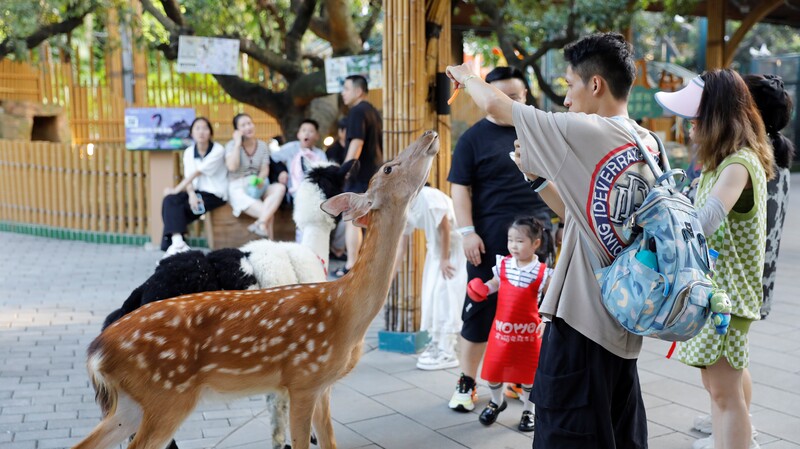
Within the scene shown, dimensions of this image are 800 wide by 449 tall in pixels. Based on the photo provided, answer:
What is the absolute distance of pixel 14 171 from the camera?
40.5 feet

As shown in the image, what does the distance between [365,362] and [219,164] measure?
4250 mm

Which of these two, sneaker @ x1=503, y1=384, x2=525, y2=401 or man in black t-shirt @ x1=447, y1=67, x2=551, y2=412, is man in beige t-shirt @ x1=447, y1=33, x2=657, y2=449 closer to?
man in black t-shirt @ x1=447, y1=67, x2=551, y2=412

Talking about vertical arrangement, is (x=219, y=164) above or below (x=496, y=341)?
above

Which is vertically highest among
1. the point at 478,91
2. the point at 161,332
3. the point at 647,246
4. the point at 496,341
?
the point at 478,91

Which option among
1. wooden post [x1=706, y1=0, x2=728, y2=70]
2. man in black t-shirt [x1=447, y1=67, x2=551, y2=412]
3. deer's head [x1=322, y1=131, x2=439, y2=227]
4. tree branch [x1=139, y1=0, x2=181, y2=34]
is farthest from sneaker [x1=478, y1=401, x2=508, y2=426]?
wooden post [x1=706, y1=0, x2=728, y2=70]

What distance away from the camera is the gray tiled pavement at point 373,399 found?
14.6 ft

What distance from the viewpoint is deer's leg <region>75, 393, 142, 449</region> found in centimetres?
321

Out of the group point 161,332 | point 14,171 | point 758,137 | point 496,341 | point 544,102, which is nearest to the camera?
point 161,332

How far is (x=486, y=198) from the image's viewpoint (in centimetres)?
473

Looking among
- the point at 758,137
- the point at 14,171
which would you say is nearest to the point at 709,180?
the point at 758,137

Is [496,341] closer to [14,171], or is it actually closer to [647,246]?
[647,246]

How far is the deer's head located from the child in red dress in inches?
44.0

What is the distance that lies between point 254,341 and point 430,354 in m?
2.54

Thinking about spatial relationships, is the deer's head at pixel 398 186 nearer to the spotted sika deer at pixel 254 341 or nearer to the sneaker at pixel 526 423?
the spotted sika deer at pixel 254 341
